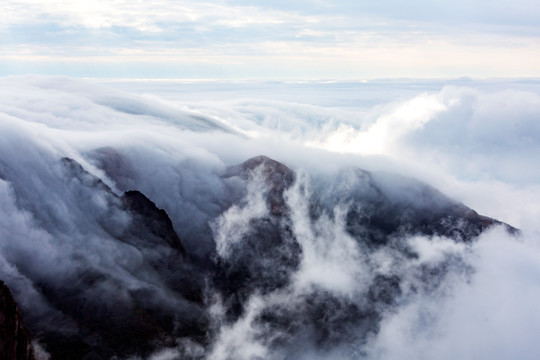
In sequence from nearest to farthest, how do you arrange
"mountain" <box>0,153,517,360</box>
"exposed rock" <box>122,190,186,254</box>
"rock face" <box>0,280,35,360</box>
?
"rock face" <box>0,280,35,360</box>, "mountain" <box>0,153,517,360</box>, "exposed rock" <box>122,190,186,254</box>

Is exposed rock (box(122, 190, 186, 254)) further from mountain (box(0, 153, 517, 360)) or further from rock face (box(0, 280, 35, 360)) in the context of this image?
rock face (box(0, 280, 35, 360))

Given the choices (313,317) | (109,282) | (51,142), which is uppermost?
(51,142)

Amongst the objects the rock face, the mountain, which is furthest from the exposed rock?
the rock face

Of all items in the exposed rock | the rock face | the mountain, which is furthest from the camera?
the exposed rock

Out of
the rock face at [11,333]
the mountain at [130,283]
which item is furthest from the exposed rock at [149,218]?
the rock face at [11,333]

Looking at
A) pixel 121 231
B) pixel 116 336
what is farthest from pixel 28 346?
pixel 121 231

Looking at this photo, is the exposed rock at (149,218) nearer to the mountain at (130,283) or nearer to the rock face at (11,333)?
the mountain at (130,283)

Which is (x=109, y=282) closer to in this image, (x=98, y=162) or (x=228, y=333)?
(x=228, y=333)

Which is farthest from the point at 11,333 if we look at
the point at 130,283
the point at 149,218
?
the point at 149,218
